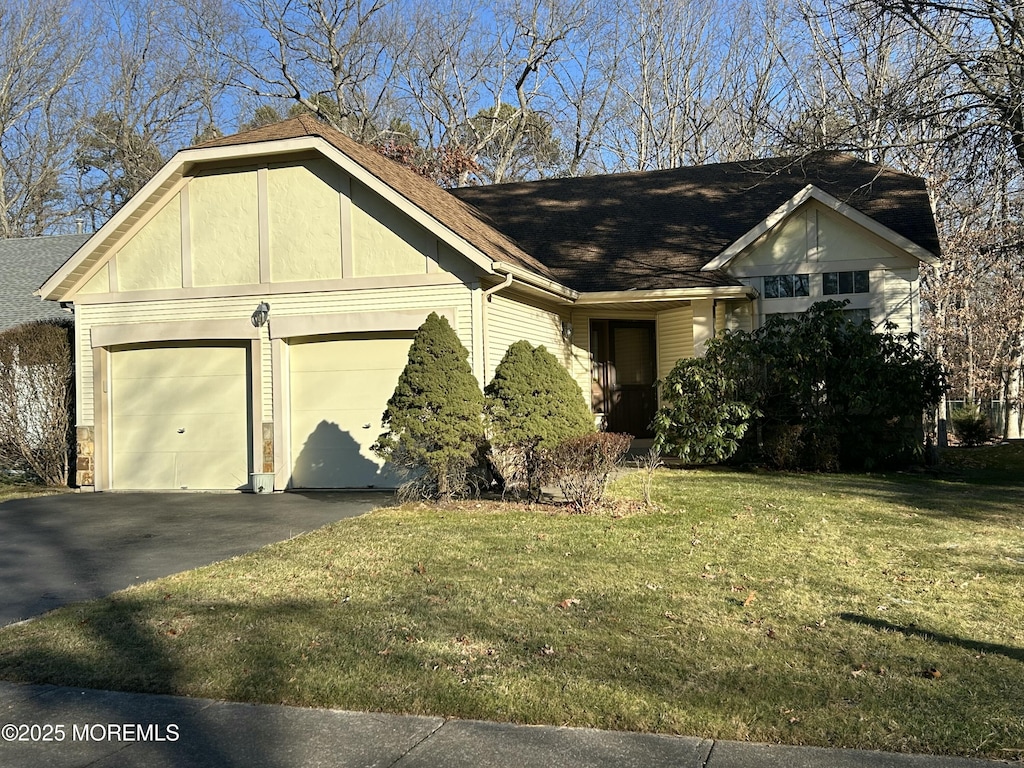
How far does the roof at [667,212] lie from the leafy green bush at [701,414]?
1893 millimetres

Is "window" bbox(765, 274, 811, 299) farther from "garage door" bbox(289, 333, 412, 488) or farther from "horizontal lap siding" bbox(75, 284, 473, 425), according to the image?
"garage door" bbox(289, 333, 412, 488)

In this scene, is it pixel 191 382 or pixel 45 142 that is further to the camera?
pixel 45 142

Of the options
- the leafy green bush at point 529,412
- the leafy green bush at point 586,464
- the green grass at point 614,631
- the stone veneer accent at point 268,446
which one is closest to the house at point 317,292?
the stone veneer accent at point 268,446

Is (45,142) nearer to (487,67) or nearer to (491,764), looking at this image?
(487,67)

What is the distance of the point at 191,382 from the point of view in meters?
14.2

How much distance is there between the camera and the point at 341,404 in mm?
13430

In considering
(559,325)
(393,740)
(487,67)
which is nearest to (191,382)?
(559,325)

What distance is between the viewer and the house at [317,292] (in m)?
13.0

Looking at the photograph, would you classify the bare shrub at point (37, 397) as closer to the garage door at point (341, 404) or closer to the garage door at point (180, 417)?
the garage door at point (180, 417)

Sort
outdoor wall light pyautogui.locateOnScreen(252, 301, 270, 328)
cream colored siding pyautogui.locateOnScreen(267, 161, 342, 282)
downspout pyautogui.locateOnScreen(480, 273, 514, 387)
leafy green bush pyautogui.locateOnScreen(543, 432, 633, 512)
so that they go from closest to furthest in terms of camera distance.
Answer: leafy green bush pyautogui.locateOnScreen(543, 432, 633, 512), downspout pyautogui.locateOnScreen(480, 273, 514, 387), cream colored siding pyautogui.locateOnScreen(267, 161, 342, 282), outdoor wall light pyautogui.locateOnScreen(252, 301, 270, 328)

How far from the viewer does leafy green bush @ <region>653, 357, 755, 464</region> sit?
45.4ft

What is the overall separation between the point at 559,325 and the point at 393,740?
12.1 m

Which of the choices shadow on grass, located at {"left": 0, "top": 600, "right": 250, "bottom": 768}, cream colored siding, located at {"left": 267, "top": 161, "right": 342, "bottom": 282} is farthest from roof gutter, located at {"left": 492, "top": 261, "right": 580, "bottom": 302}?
shadow on grass, located at {"left": 0, "top": 600, "right": 250, "bottom": 768}

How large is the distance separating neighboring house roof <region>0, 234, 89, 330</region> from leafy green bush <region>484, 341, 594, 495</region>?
1126cm
